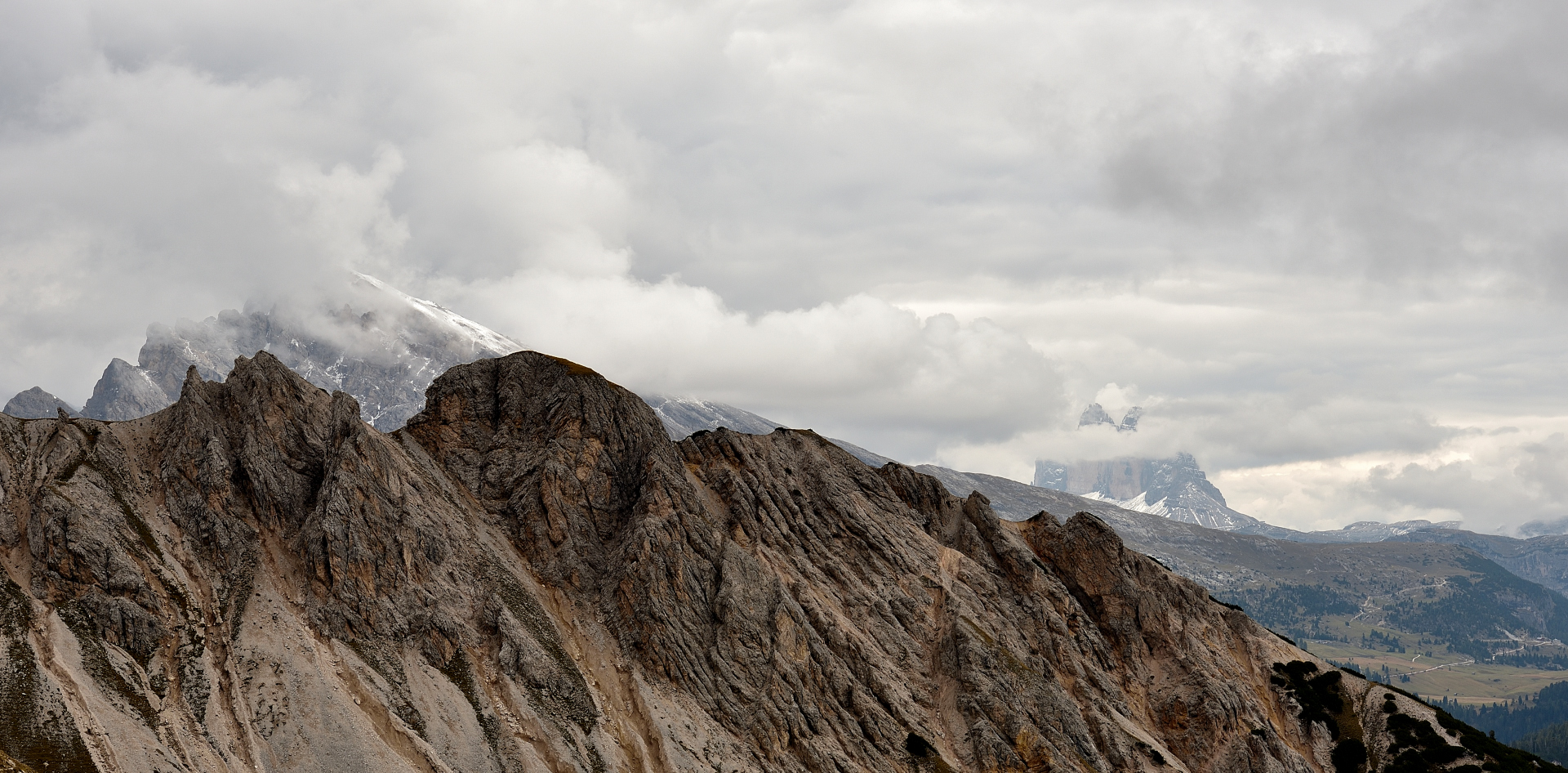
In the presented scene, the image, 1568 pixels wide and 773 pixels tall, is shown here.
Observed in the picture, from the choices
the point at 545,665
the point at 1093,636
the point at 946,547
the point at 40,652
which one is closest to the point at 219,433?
the point at 40,652

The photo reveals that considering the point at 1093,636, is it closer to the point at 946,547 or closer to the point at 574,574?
the point at 946,547

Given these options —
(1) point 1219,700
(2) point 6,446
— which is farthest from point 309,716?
(1) point 1219,700

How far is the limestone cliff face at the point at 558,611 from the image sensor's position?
11669 cm

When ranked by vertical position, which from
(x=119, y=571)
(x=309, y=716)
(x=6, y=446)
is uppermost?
(x=6, y=446)

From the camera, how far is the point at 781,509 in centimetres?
17538

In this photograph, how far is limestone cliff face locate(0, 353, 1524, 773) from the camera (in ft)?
383

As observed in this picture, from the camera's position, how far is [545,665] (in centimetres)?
13575

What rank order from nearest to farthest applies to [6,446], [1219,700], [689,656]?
[6,446] → [689,656] → [1219,700]

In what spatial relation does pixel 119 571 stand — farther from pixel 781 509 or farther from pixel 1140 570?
pixel 1140 570

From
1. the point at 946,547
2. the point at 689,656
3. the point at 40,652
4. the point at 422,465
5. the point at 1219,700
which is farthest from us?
the point at 946,547

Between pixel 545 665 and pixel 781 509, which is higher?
pixel 781 509

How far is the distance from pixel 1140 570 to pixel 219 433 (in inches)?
5789

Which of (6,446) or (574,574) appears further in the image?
(574,574)

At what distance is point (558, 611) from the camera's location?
486 ft
